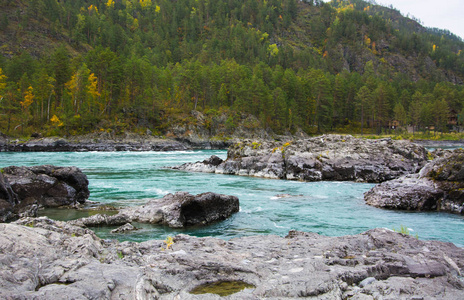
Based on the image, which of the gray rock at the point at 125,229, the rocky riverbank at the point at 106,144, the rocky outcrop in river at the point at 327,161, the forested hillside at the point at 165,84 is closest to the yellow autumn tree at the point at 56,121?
the forested hillside at the point at 165,84

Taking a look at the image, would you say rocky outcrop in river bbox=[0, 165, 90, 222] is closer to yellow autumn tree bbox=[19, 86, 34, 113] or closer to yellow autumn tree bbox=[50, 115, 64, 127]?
yellow autumn tree bbox=[50, 115, 64, 127]

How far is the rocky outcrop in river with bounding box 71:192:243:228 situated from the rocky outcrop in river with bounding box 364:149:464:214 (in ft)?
31.8

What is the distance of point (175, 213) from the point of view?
1345 centimetres

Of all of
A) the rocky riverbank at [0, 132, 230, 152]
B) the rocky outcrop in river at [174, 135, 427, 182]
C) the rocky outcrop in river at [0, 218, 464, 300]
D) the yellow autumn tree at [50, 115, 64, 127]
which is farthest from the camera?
the yellow autumn tree at [50, 115, 64, 127]

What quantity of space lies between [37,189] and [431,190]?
21738 mm

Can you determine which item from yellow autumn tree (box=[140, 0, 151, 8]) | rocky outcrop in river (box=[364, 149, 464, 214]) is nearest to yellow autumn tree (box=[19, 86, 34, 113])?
rocky outcrop in river (box=[364, 149, 464, 214])

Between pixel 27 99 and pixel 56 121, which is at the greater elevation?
pixel 27 99

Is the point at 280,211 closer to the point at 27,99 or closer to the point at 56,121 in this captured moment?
the point at 56,121

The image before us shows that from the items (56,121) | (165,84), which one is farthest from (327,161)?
(165,84)

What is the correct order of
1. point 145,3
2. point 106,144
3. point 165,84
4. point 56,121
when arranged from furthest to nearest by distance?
point 145,3 → point 165,84 → point 56,121 → point 106,144

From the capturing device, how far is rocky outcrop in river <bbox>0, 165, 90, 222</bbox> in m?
13.7

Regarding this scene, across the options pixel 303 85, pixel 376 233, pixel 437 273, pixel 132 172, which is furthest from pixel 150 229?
pixel 303 85

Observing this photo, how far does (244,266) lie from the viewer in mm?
6461

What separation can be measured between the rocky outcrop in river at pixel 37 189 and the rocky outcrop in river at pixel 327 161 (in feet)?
60.3
